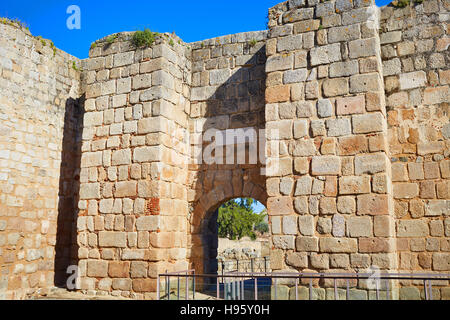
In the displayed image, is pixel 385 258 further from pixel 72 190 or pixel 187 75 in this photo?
pixel 72 190

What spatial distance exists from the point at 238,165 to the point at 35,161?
3870 millimetres

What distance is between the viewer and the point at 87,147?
25.4 ft

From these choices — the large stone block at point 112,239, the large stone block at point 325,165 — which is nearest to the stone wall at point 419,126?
the large stone block at point 325,165

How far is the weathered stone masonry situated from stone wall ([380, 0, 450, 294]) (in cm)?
2

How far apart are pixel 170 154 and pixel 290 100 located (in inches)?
89.6

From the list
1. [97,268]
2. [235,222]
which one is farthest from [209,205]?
[235,222]

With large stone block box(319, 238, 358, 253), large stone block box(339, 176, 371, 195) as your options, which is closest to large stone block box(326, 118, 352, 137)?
large stone block box(339, 176, 371, 195)

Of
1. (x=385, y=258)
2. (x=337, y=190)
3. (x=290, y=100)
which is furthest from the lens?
(x=290, y=100)

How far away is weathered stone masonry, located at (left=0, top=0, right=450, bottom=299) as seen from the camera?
19.8 ft

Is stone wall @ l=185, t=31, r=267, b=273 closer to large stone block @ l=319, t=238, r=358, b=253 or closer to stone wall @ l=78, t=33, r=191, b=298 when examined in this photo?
stone wall @ l=78, t=33, r=191, b=298

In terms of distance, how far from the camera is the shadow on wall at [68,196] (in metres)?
8.66

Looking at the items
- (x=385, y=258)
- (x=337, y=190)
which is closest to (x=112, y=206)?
(x=337, y=190)

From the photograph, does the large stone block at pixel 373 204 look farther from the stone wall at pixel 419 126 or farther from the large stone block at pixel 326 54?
the large stone block at pixel 326 54

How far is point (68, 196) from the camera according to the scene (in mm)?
8922
